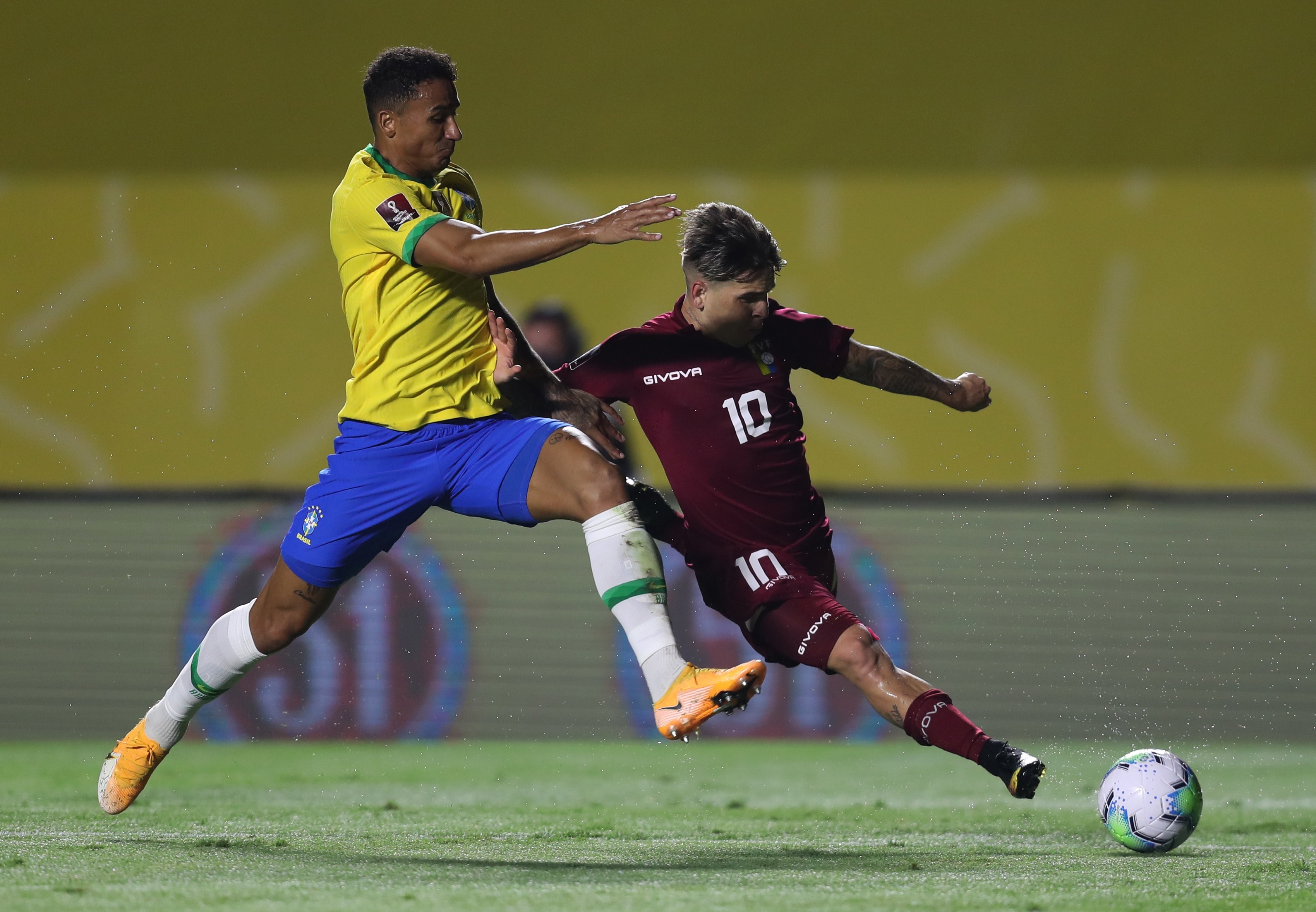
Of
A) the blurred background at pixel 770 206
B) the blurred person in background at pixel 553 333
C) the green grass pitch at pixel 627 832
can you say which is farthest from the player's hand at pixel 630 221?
the blurred background at pixel 770 206

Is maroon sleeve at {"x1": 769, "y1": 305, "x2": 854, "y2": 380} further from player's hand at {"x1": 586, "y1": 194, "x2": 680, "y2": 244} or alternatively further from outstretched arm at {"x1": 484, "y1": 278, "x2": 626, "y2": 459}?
player's hand at {"x1": 586, "y1": 194, "x2": 680, "y2": 244}

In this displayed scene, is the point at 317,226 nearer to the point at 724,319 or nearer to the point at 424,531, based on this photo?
the point at 424,531

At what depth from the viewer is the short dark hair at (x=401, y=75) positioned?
12.4 ft

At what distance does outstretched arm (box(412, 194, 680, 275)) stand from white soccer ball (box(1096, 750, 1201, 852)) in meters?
1.84

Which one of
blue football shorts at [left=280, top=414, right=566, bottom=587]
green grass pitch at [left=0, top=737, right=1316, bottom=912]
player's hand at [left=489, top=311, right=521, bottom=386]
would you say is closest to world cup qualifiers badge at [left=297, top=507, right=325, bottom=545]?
blue football shorts at [left=280, top=414, right=566, bottom=587]

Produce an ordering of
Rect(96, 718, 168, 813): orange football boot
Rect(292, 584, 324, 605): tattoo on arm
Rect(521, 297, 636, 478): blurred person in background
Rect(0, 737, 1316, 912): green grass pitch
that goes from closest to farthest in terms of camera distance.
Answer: Rect(0, 737, 1316, 912): green grass pitch
Rect(292, 584, 324, 605): tattoo on arm
Rect(96, 718, 168, 813): orange football boot
Rect(521, 297, 636, 478): blurred person in background

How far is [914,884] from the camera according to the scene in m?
3.28

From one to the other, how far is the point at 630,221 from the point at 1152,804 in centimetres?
195

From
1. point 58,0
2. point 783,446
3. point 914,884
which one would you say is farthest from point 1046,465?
point 58,0

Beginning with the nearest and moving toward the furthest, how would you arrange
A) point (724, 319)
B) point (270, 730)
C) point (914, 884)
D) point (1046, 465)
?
1. point (914, 884)
2. point (724, 319)
3. point (270, 730)
4. point (1046, 465)

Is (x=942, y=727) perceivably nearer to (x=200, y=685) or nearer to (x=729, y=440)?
(x=729, y=440)

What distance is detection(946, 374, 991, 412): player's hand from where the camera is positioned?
172 inches

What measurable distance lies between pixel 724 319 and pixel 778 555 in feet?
2.16

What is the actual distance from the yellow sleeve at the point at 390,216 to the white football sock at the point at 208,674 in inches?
44.0
